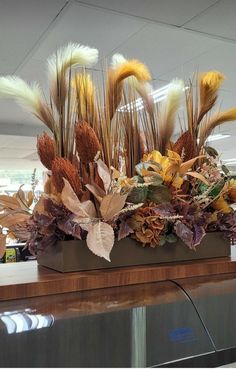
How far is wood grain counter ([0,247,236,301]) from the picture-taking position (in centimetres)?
79

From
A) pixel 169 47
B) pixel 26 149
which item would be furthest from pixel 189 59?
pixel 26 149

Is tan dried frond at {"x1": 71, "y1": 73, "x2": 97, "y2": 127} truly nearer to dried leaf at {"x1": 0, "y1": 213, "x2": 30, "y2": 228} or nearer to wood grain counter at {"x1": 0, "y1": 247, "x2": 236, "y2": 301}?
dried leaf at {"x1": 0, "y1": 213, "x2": 30, "y2": 228}

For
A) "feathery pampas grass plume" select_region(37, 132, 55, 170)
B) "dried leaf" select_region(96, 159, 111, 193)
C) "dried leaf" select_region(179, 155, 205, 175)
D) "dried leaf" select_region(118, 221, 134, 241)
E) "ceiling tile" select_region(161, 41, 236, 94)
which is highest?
"ceiling tile" select_region(161, 41, 236, 94)

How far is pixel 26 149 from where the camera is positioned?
832 cm

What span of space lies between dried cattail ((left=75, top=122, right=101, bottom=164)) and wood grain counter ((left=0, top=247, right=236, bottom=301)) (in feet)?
0.92

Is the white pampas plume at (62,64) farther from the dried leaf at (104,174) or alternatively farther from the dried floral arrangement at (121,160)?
the dried leaf at (104,174)

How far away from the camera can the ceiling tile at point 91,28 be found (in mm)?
2684

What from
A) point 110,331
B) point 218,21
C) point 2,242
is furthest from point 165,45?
point 110,331

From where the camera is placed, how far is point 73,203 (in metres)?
0.85

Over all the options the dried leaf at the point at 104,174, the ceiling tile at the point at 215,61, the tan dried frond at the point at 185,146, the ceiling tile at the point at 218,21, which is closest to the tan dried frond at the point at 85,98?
the dried leaf at the point at 104,174

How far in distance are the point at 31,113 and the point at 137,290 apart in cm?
52

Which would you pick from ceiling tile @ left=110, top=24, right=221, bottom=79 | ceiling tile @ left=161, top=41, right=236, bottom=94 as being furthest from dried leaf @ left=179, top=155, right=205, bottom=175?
ceiling tile @ left=161, top=41, right=236, bottom=94

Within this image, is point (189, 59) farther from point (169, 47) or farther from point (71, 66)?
point (71, 66)

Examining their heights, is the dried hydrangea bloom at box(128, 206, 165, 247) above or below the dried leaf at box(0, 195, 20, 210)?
below
